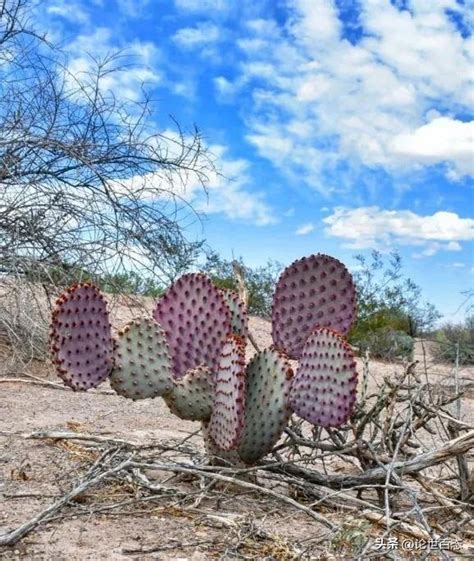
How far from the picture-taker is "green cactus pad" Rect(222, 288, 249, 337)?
4160 mm

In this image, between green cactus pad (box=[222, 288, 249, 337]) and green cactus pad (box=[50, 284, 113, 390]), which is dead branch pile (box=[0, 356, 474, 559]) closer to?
green cactus pad (box=[50, 284, 113, 390])

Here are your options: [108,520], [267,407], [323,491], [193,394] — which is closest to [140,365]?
[193,394]

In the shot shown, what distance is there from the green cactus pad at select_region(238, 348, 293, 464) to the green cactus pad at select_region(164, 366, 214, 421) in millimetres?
192

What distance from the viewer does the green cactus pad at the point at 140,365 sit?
12.4 ft

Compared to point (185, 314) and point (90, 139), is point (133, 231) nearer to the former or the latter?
point (90, 139)

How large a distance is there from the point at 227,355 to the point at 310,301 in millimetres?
556

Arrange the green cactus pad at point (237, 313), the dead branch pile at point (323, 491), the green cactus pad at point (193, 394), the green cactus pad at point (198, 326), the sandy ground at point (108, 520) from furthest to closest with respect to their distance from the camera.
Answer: the green cactus pad at point (237, 313) < the green cactus pad at point (198, 326) < the green cactus pad at point (193, 394) < the dead branch pile at point (323, 491) < the sandy ground at point (108, 520)

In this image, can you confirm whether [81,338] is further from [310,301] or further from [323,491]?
[323,491]

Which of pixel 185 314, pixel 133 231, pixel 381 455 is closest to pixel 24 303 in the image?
pixel 133 231

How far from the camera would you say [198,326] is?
3949 millimetres

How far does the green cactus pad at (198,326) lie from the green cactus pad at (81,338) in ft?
1.12

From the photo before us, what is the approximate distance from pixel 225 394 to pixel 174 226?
14.9 ft

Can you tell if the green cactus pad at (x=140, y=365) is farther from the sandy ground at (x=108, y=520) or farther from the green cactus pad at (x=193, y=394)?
the sandy ground at (x=108, y=520)

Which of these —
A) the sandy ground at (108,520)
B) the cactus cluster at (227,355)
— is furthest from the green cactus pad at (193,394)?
the sandy ground at (108,520)
